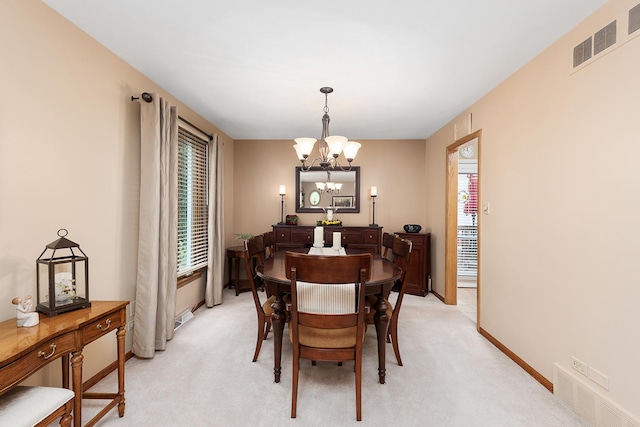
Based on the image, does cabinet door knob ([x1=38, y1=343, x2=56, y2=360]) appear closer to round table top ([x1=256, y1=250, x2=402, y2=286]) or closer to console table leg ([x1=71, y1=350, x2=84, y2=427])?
console table leg ([x1=71, y1=350, x2=84, y2=427])

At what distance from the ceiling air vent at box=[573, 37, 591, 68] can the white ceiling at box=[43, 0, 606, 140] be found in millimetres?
171

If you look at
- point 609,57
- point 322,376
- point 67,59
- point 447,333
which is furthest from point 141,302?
point 609,57

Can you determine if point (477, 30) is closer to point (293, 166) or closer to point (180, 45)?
point (180, 45)

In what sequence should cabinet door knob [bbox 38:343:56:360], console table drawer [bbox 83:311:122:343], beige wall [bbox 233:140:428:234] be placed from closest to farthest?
cabinet door knob [bbox 38:343:56:360] → console table drawer [bbox 83:311:122:343] → beige wall [bbox 233:140:428:234]

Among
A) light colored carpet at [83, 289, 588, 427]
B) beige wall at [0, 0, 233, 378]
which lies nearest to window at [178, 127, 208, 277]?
beige wall at [0, 0, 233, 378]

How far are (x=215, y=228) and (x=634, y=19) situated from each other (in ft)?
13.9

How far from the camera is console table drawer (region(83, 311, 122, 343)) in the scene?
1.59 metres

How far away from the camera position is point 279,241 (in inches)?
185

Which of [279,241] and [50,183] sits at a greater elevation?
[50,183]

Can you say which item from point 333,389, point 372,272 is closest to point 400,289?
point 372,272

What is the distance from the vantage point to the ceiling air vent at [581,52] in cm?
190

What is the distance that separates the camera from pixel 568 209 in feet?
6.68

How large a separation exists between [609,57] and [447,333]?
2.67m

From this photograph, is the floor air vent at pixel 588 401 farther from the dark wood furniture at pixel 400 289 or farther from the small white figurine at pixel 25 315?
the small white figurine at pixel 25 315
